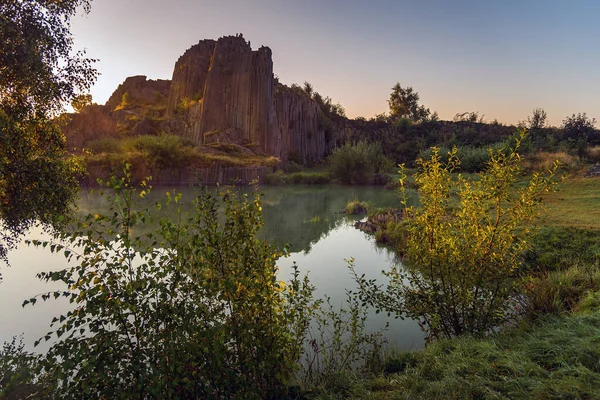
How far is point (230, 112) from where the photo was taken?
52969 mm

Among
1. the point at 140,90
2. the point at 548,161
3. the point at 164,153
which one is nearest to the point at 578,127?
the point at 548,161

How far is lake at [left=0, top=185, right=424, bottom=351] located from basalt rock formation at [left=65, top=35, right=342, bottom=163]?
30.8 m

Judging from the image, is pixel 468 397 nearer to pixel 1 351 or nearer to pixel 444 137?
pixel 1 351

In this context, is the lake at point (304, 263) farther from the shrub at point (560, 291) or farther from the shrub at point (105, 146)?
the shrub at point (105, 146)

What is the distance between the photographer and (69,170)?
7.56m

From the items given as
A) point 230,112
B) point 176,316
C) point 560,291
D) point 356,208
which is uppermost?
point 230,112

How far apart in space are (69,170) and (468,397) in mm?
8476

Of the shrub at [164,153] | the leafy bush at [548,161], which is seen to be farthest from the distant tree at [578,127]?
the shrub at [164,153]

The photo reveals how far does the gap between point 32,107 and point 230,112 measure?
157 feet

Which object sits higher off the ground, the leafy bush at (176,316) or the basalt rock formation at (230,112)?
the basalt rock formation at (230,112)

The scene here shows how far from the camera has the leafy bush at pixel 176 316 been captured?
2814 millimetres

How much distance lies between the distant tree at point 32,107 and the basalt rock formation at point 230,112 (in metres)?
40.5

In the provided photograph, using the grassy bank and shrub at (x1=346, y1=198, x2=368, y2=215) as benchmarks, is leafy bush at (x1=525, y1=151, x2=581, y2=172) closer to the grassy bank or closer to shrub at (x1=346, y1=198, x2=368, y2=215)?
shrub at (x1=346, y1=198, x2=368, y2=215)

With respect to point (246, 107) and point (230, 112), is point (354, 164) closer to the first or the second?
point (246, 107)
